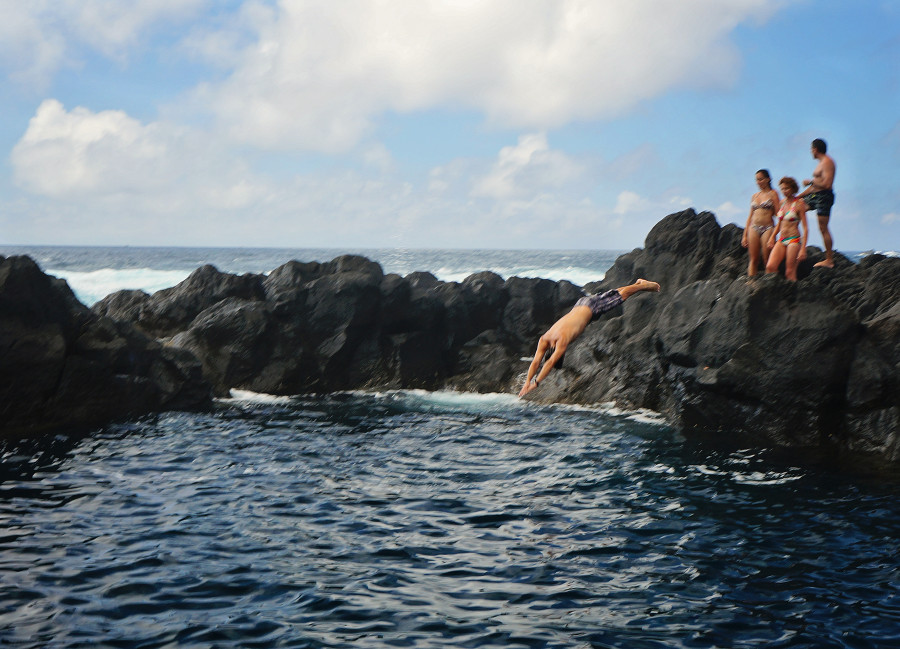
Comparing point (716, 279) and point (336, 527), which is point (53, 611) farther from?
point (716, 279)

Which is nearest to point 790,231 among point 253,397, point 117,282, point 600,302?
point 600,302

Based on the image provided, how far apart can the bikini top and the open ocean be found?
4468mm

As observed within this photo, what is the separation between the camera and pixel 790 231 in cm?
1477

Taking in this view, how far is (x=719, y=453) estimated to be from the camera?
45.7 ft

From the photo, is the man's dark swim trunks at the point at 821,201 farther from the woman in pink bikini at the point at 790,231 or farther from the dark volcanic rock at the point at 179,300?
the dark volcanic rock at the point at 179,300

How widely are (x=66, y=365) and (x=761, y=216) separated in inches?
578

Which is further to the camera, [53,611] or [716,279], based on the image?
[716,279]

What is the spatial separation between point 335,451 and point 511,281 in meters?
12.7

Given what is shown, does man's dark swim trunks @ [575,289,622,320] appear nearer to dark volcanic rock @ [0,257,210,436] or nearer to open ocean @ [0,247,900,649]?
open ocean @ [0,247,900,649]

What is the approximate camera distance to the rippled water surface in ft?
23.4

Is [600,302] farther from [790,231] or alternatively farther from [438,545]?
[438,545]

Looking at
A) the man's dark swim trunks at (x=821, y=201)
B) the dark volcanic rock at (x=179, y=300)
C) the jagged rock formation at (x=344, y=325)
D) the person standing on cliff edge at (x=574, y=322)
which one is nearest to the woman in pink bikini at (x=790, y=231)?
the man's dark swim trunks at (x=821, y=201)

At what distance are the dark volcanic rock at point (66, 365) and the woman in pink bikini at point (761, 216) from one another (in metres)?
13.1

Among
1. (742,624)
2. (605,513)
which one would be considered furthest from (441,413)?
(742,624)
